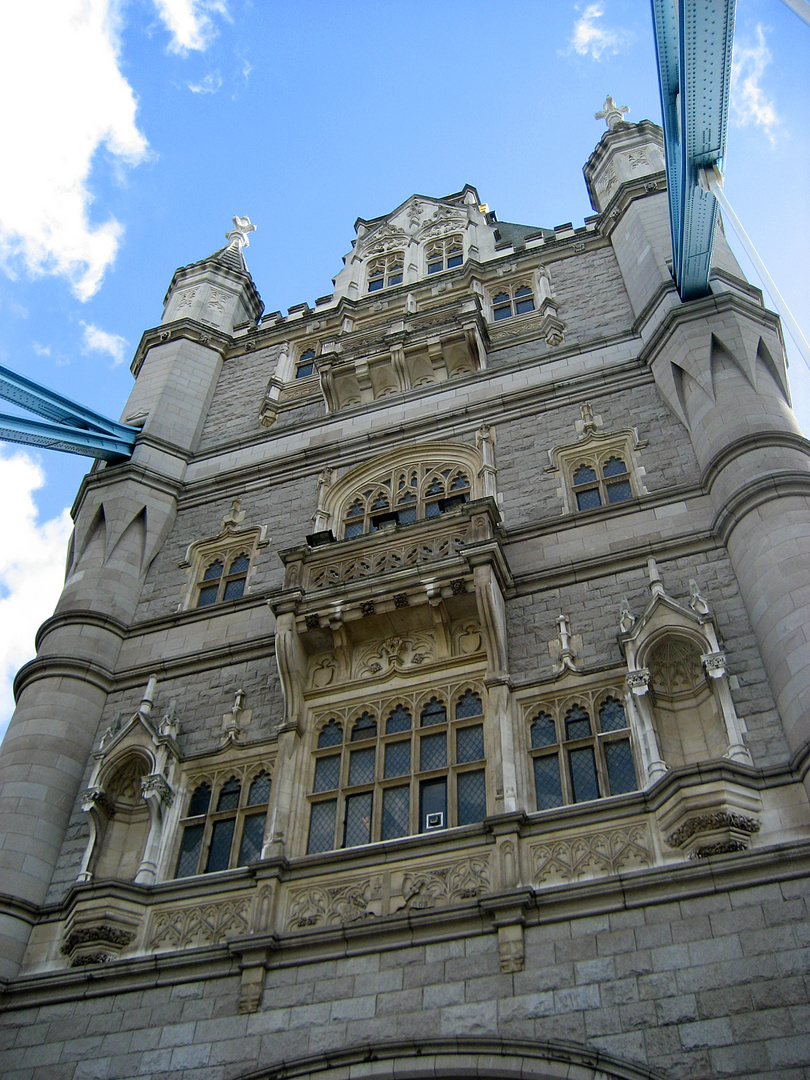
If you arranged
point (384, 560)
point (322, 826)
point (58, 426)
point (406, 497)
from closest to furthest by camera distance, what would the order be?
point (322, 826) < point (384, 560) < point (406, 497) < point (58, 426)

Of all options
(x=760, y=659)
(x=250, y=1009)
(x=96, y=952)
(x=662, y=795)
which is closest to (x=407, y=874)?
(x=250, y=1009)

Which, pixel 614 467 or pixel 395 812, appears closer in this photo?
pixel 395 812

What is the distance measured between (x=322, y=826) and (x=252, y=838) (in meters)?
0.91

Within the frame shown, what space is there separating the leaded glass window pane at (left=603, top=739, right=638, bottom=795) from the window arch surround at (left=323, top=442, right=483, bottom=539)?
5.67 m

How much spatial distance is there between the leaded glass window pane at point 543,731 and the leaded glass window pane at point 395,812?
1.61m

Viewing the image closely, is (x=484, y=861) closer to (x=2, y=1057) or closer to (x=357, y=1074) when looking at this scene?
(x=357, y=1074)

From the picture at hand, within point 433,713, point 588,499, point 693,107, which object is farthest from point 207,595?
point 693,107

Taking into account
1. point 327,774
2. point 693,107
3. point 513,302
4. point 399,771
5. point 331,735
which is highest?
point 513,302

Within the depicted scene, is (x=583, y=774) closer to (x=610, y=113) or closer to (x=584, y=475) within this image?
(x=584, y=475)

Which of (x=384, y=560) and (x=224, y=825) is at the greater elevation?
(x=384, y=560)

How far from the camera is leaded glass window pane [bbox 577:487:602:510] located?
1552cm

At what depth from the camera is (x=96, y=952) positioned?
11.8 m

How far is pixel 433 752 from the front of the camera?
12.8m

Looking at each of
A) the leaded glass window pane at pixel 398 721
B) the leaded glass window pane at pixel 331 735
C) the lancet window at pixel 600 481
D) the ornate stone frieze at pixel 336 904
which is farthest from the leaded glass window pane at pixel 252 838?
the lancet window at pixel 600 481
